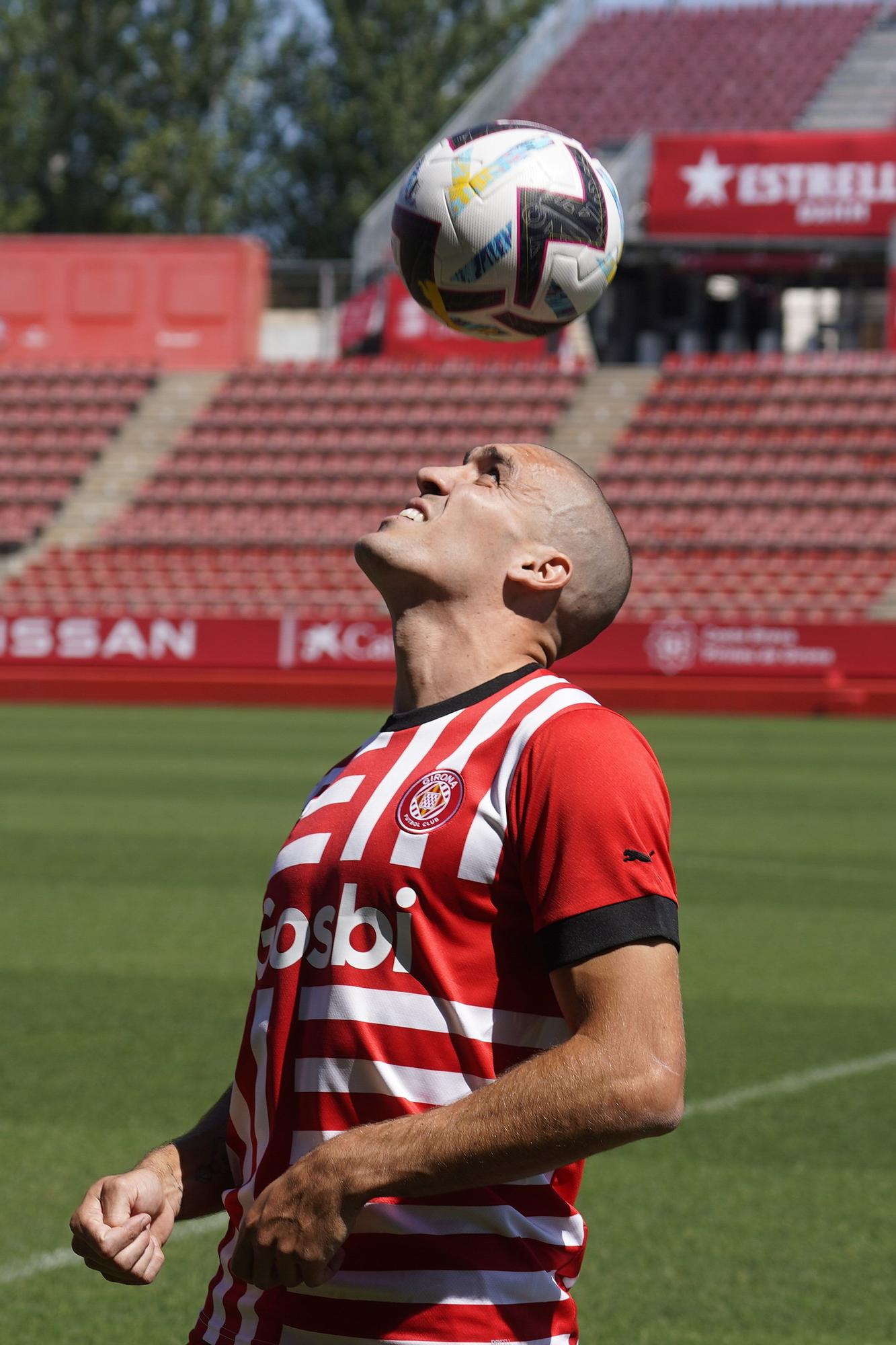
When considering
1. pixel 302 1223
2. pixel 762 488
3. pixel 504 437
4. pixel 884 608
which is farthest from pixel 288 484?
pixel 302 1223

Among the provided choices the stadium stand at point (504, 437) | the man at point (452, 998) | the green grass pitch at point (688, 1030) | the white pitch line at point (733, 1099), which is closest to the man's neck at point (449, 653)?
the man at point (452, 998)

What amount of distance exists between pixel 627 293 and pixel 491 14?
80.8 feet

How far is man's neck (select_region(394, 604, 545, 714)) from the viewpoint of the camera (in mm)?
2318

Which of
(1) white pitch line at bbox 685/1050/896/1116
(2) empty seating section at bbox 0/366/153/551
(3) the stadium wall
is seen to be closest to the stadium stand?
(3) the stadium wall

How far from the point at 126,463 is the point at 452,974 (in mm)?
30024

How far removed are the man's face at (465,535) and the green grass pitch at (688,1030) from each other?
2.13m

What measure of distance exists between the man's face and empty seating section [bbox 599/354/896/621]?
21.2 m

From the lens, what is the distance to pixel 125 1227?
2.20 metres

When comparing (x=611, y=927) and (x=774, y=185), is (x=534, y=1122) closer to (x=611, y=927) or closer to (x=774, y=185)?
(x=611, y=927)

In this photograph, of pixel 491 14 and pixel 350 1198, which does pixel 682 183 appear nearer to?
pixel 491 14

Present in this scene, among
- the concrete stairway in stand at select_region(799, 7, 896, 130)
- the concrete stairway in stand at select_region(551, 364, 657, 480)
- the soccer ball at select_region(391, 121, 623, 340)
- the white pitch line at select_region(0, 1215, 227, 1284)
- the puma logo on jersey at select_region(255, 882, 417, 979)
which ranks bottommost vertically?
the white pitch line at select_region(0, 1215, 227, 1284)

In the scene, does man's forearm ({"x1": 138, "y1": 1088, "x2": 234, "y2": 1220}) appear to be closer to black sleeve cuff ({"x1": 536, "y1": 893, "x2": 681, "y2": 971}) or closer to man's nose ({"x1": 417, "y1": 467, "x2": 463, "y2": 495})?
black sleeve cuff ({"x1": 536, "y1": 893, "x2": 681, "y2": 971})

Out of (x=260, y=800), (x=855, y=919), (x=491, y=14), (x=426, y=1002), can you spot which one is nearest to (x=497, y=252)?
(x=426, y=1002)

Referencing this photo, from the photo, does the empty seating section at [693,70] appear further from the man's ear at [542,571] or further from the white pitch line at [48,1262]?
the man's ear at [542,571]
